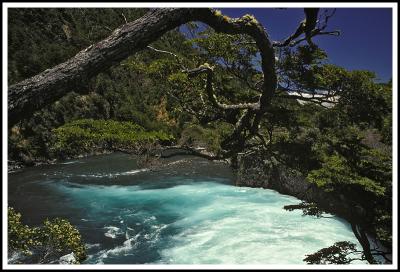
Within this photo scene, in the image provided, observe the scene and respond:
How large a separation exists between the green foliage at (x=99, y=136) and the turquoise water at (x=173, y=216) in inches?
225

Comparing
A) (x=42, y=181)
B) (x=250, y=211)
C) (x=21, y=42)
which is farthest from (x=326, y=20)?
(x=21, y=42)

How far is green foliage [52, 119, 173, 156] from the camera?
15.6 ft

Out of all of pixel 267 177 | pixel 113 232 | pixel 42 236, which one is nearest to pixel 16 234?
pixel 42 236

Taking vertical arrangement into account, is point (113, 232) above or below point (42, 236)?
below

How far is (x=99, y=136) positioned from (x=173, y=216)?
1040 cm

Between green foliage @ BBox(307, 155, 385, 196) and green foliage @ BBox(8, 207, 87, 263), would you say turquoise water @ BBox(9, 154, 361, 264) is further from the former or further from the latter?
green foliage @ BBox(307, 155, 385, 196)

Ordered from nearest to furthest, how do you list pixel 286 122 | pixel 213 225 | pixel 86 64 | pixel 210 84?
pixel 86 64 < pixel 210 84 < pixel 286 122 < pixel 213 225

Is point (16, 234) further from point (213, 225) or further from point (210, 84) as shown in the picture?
point (213, 225)

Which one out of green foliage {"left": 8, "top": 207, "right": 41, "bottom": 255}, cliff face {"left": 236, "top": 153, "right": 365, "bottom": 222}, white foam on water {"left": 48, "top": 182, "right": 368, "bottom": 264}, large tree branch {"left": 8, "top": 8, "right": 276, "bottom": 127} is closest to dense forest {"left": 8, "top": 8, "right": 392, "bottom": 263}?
large tree branch {"left": 8, "top": 8, "right": 276, "bottom": 127}

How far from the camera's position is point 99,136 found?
4816mm

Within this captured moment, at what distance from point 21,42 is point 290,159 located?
122 ft

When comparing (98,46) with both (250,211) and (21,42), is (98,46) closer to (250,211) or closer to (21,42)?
(250,211)

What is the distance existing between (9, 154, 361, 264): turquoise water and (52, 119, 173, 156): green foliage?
5.71m

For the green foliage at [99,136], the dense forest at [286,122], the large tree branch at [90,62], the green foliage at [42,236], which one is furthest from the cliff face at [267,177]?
the large tree branch at [90,62]
